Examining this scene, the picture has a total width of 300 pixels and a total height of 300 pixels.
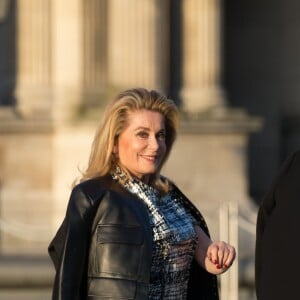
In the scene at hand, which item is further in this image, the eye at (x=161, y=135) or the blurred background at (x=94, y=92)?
the blurred background at (x=94, y=92)

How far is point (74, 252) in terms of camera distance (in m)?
4.84

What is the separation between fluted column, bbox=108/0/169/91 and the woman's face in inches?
503

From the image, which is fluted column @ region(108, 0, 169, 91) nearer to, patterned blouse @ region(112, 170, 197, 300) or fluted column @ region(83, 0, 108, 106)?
fluted column @ region(83, 0, 108, 106)

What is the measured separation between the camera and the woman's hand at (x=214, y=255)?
16.8ft

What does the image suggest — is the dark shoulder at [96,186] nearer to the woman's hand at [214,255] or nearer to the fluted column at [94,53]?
the woman's hand at [214,255]

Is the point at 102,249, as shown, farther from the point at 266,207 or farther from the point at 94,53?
the point at 94,53

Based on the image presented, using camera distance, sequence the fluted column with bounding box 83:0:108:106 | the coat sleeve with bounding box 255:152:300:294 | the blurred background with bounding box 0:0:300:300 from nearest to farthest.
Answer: the coat sleeve with bounding box 255:152:300:294 < the blurred background with bounding box 0:0:300:300 < the fluted column with bounding box 83:0:108:106

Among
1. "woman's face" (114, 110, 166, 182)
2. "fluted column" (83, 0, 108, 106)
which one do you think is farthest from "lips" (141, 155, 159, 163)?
"fluted column" (83, 0, 108, 106)

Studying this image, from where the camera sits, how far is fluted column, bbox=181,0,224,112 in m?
18.5

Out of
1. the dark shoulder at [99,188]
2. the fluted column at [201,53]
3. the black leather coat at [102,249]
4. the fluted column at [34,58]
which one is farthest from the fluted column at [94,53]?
the black leather coat at [102,249]

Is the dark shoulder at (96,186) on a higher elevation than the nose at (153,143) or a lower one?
lower

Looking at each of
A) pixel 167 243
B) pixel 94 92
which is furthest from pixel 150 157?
pixel 94 92

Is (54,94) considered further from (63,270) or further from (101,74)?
(63,270)

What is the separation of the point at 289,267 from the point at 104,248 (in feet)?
2.90
